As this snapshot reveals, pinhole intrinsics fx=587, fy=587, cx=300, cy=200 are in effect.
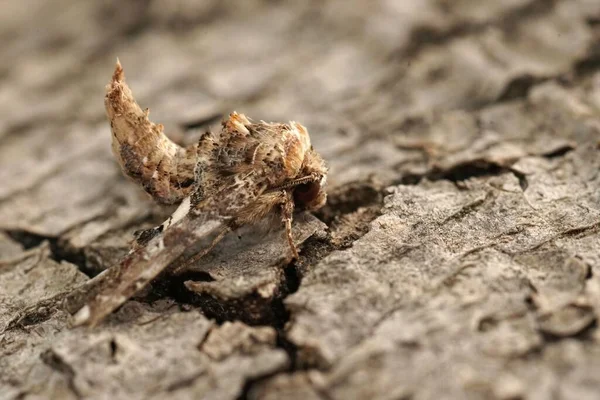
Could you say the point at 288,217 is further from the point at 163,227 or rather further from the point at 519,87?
the point at 519,87

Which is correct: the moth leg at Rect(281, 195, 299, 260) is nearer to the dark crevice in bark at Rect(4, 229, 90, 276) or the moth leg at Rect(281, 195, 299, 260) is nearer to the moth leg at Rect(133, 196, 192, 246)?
the moth leg at Rect(133, 196, 192, 246)

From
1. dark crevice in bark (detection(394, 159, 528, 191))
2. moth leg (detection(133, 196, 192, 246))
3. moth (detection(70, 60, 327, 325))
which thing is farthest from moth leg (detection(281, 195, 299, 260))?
dark crevice in bark (detection(394, 159, 528, 191))

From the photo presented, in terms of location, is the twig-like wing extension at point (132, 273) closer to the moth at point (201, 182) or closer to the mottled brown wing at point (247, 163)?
the moth at point (201, 182)

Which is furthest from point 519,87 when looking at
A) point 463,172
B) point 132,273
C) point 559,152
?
point 132,273

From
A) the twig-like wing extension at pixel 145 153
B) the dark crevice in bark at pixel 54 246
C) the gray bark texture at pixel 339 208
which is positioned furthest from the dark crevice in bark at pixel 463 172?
the dark crevice in bark at pixel 54 246

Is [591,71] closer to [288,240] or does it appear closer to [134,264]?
[288,240]

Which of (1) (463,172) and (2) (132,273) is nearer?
(2) (132,273)

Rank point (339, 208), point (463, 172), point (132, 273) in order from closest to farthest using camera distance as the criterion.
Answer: point (132, 273) → point (339, 208) → point (463, 172)
